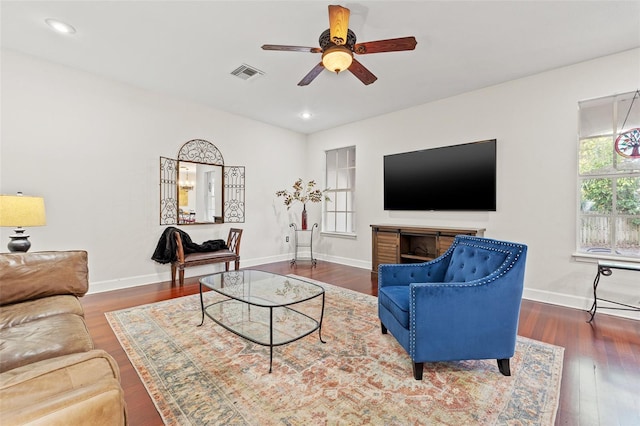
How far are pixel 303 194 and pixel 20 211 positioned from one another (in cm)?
453

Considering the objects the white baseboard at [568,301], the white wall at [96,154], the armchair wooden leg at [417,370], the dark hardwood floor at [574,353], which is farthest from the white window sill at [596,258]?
the white wall at [96,154]

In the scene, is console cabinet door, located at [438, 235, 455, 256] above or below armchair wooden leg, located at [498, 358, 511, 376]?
above

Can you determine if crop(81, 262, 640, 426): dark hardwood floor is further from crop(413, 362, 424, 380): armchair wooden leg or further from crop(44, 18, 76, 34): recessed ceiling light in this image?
crop(44, 18, 76, 34): recessed ceiling light

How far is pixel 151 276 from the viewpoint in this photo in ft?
13.9

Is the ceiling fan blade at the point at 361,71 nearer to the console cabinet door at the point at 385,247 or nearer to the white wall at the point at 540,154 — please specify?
the white wall at the point at 540,154

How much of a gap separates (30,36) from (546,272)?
250 inches

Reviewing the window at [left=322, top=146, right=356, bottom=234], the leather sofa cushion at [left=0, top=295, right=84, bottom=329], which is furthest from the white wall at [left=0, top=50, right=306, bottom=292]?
the window at [left=322, top=146, right=356, bottom=234]

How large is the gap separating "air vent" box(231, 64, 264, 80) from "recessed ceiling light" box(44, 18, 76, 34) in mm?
1570

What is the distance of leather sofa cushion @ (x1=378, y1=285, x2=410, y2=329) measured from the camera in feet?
6.73

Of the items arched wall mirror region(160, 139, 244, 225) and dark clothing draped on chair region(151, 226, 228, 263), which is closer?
dark clothing draped on chair region(151, 226, 228, 263)

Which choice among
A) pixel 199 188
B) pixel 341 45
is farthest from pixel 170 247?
pixel 341 45

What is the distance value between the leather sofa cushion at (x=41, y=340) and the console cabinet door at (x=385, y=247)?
382 centimetres

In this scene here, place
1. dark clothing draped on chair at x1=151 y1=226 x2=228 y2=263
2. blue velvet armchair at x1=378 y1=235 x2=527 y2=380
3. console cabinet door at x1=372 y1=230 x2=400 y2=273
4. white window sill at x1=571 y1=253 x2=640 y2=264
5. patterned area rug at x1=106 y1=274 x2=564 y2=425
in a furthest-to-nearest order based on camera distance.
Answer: console cabinet door at x1=372 y1=230 x2=400 y2=273, dark clothing draped on chair at x1=151 y1=226 x2=228 y2=263, white window sill at x1=571 y1=253 x2=640 y2=264, blue velvet armchair at x1=378 y1=235 x2=527 y2=380, patterned area rug at x1=106 y1=274 x2=564 y2=425

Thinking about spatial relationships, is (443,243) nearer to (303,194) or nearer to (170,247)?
(303,194)
